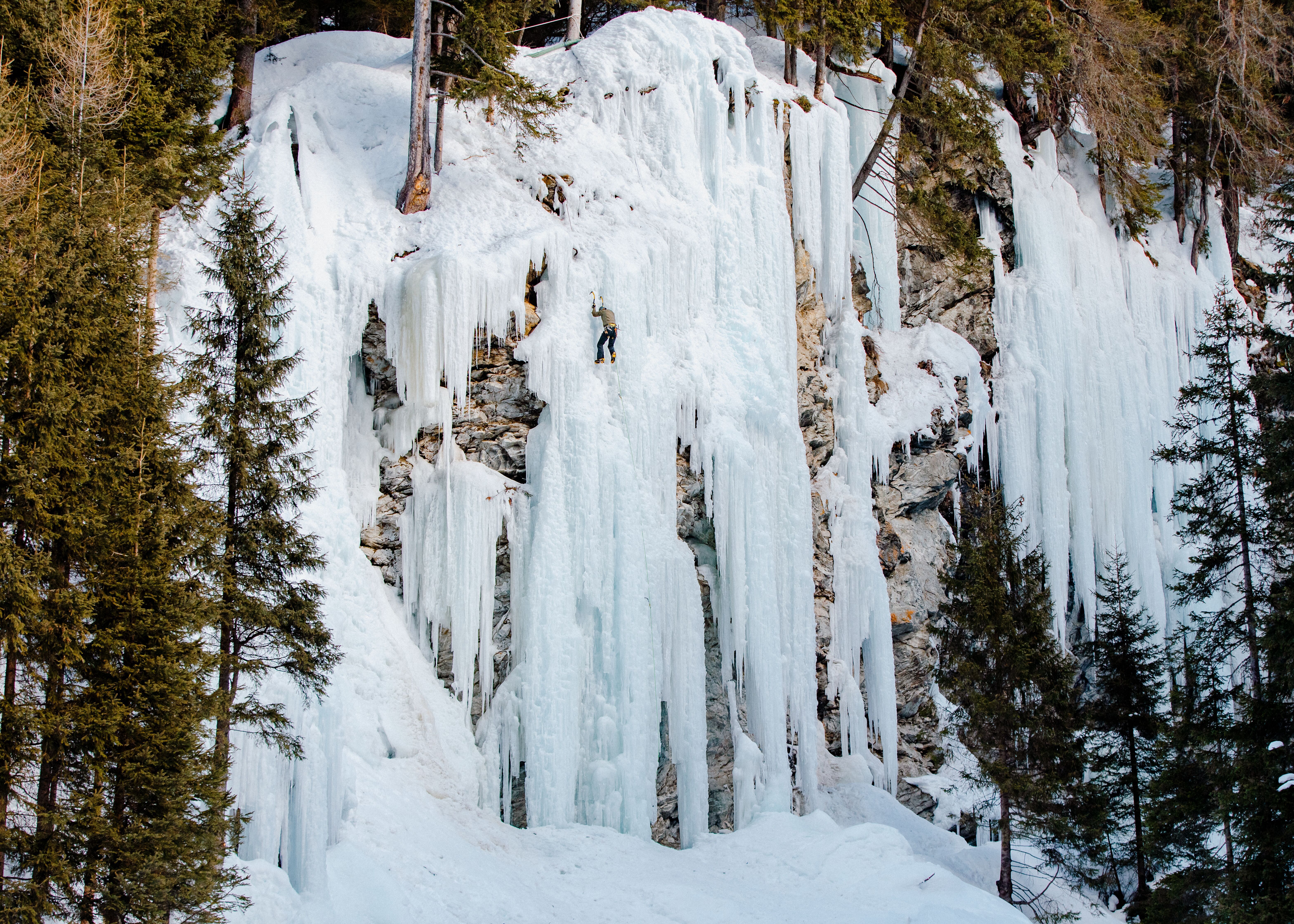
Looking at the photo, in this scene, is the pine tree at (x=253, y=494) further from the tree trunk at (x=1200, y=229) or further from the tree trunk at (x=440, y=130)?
the tree trunk at (x=1200, y=229)

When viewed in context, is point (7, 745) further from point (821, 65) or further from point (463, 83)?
point (821, 65)

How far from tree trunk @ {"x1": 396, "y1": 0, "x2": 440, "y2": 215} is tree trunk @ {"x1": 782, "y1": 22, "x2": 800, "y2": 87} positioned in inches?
261

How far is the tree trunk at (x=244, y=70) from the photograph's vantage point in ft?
57.8

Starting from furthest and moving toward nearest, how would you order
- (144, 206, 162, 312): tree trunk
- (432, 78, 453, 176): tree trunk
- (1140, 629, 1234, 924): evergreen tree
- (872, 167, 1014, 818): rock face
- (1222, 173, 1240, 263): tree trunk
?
(1222, 173, 1240, 263): tree trunk → (872, 167, 1014, 818): rock face → (432, 78, 453, 176): tree trunk → (1140, 629, 1234, 924): evergreen tree → (144, 206, 162, 312): tree trunk

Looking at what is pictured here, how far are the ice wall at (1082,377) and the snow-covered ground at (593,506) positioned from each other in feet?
10.2

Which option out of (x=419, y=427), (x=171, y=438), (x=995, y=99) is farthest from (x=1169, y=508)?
(x=171, y=438)

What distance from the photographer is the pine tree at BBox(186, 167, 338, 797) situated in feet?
33.1

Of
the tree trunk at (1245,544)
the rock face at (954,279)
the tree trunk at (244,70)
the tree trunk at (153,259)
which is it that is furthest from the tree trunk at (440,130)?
the tree trunk at (1245,544)

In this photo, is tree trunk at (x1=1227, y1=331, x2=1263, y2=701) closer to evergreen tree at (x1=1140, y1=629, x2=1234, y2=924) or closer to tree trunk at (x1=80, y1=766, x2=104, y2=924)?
evergreen tree at (x1=1140, y1=629, x2=1234, y2=924)

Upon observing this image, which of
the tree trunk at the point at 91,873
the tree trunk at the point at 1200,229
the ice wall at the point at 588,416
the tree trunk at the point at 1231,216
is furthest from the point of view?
the tree trunk at the point at 1231,216

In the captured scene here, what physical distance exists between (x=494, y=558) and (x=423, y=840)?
4.13 m

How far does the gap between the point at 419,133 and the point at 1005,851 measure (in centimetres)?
1359

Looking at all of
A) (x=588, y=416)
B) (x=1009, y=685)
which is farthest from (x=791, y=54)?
(x=1009, y=685)

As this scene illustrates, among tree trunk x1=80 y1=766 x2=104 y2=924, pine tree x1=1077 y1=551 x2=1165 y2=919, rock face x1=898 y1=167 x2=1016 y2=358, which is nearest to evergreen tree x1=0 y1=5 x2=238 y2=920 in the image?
tree trunk x1=80 y1=766 x2=104 y2=924
